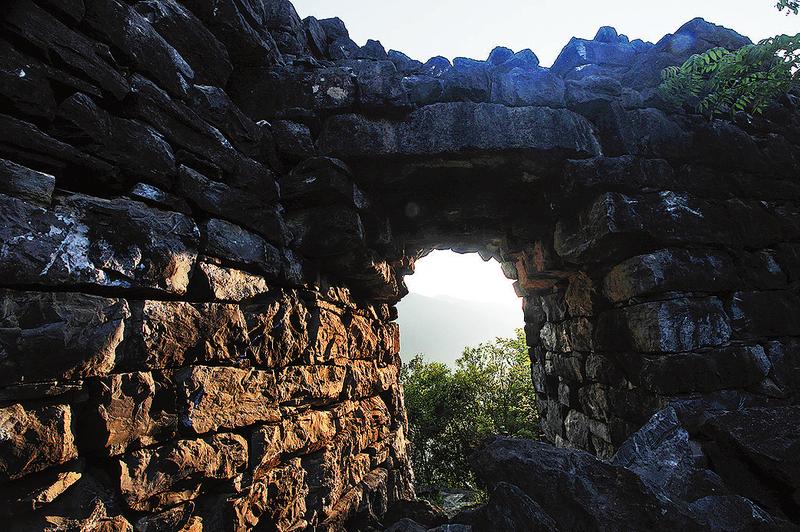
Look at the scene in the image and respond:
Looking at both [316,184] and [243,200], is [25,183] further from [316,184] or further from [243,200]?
[316,184]

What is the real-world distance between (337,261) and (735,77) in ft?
14.2

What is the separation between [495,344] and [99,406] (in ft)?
39.2

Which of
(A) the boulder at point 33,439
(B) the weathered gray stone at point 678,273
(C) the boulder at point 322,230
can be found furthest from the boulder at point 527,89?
(A) the boulder at point 33,439

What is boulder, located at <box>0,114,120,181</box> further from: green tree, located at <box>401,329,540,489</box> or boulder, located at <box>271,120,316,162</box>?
green tree, located at <box>401,329,540,489</box>

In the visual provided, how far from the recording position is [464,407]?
32.4 feet

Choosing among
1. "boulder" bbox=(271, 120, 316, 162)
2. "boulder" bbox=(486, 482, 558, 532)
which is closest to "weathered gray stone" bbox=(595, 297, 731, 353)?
"boulder" bbox=(486, 482, 558, 532)

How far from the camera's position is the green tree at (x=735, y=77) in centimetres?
381

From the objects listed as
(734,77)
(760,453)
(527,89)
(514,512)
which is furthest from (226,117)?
(734,77)

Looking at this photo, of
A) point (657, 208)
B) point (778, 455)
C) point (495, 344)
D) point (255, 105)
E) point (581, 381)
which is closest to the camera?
point (778, 455)

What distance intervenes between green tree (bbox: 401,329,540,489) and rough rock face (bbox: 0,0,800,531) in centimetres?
347

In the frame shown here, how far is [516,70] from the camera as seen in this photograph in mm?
4195

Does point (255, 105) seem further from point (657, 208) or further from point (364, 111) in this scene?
point (657, 208)

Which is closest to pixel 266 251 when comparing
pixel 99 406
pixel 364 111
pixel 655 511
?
pixel 99 406

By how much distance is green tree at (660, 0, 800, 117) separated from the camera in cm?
381
